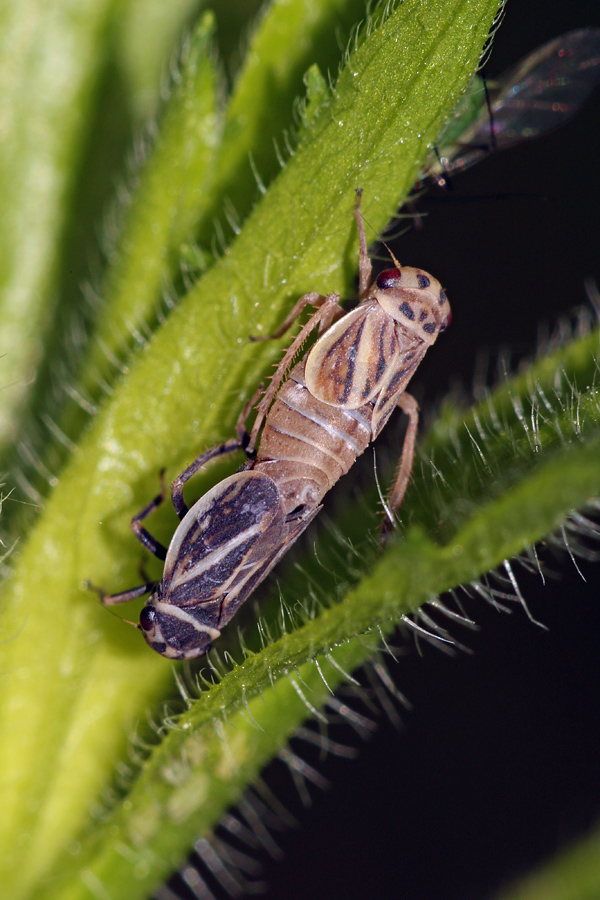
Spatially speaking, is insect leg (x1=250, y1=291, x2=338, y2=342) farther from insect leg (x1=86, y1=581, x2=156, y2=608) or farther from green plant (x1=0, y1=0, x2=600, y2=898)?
insect leg (x1=86, y1=581, x2=156, y2=608)

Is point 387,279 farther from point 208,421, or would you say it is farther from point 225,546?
point 225,546

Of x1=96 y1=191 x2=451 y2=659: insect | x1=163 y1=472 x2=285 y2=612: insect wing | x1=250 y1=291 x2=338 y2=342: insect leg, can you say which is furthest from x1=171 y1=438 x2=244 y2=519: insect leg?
x1=250 y1=291 x2=338 y2=342: insect leg

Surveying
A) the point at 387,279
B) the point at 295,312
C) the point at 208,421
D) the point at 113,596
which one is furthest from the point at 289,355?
the point at 113,596

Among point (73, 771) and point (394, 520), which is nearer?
point (394, 520)

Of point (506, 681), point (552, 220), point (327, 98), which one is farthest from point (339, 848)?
point (327, 98)

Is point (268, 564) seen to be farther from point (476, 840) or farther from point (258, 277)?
point (476, 840)

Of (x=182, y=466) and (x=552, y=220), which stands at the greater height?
(x=182, y=466)

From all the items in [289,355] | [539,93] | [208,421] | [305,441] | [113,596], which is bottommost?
[305,441]
